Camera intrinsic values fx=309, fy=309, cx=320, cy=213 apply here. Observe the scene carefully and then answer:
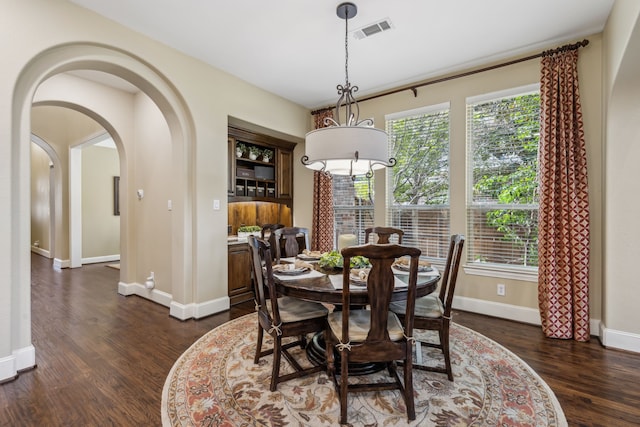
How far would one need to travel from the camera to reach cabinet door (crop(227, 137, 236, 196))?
165 inches

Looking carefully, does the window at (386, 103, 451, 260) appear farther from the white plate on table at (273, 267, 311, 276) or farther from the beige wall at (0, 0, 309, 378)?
the white plate on table at (273, 267, 311, 276)

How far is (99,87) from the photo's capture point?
399 centimetres

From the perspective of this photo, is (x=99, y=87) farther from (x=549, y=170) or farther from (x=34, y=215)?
(x=34, y=215)

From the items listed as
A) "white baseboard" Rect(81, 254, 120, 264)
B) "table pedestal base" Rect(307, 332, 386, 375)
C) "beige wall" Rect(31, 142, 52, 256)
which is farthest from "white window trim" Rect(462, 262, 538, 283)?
"beige wall" Rect(31, 142, 52, 256)

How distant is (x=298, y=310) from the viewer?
2.26 meters

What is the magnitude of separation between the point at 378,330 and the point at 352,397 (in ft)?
1.87

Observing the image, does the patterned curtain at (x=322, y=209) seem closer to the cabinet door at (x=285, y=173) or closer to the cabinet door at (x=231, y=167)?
the cabinet door at (x=285, y=173)

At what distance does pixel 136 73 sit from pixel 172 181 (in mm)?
1253

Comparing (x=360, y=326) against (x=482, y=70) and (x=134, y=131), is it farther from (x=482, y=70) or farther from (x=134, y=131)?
(x=134, y=131)

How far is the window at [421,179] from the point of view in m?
3.86

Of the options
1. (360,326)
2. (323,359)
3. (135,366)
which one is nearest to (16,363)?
(135,366)

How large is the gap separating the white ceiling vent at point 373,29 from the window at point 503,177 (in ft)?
4.77

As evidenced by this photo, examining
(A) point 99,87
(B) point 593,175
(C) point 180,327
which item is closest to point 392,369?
(C) point 180,327

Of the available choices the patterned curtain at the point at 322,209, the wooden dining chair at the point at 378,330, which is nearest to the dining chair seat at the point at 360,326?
the wooden dining chair at the point at 378,330
